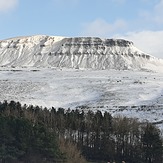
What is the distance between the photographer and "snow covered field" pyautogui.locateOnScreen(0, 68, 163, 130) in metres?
70.9

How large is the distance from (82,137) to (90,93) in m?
45.7

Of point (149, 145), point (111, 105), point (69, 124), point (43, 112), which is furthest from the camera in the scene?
point (111, 105)

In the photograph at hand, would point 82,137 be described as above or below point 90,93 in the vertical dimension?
below

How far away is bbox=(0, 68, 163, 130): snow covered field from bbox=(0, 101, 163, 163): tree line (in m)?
14.6

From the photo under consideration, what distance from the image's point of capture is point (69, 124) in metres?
47.2

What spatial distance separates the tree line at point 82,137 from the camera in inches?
1443

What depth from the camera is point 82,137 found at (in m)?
46.4

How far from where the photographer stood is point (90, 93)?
91.9m

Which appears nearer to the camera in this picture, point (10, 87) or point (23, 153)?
point (23, 153)

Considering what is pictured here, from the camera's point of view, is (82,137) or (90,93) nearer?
(82,137)

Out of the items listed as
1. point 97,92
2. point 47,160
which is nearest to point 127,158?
point 47,160

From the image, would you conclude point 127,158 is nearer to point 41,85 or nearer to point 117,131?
point 117,131

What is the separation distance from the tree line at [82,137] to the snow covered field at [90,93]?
1458 centimetres

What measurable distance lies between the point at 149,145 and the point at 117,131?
4.01m
